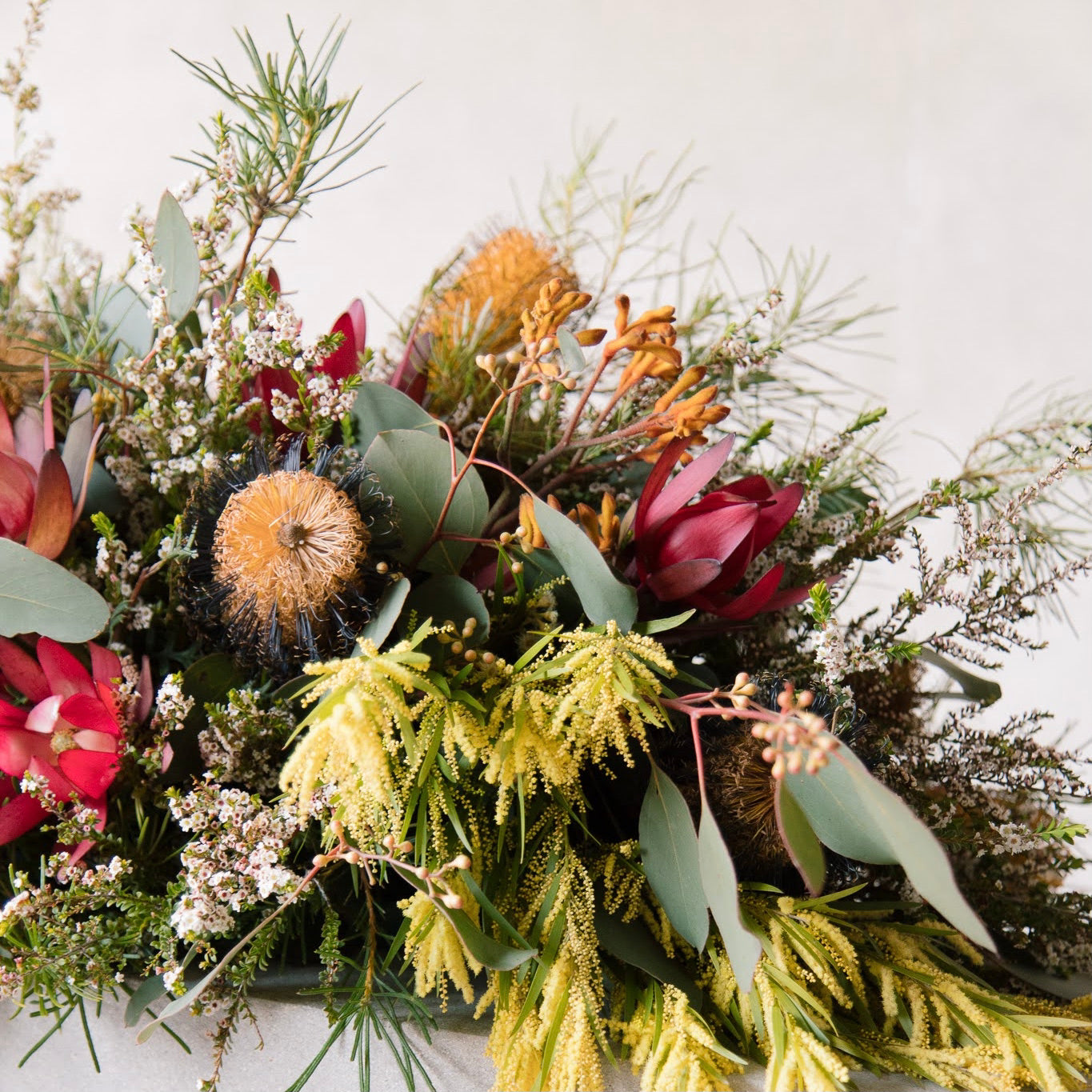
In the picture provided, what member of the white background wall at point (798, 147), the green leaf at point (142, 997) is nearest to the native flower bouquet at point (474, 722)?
the green leaf at point (142, 997)

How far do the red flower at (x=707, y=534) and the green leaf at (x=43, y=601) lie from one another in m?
0.27

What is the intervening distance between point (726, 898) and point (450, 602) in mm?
193

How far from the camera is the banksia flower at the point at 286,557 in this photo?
451 mm

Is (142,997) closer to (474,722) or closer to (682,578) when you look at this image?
(474,722)

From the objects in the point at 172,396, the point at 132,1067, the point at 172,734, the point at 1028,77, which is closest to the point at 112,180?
the point at 172,396

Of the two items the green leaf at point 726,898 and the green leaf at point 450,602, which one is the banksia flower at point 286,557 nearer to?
the green leaf at point 450,602

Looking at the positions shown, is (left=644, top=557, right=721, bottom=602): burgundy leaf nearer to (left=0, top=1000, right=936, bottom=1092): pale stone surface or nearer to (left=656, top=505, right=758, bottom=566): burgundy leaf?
(left=656, top=505, right=758, bottom=566): burgundy leaf

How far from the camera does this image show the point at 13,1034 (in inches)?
20.8

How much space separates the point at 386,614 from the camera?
0.46m

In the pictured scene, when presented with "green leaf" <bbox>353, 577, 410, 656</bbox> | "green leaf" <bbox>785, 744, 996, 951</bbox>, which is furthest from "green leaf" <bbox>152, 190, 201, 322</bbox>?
"green leaf" <bbox>785, 744, 996, 951</bbox>

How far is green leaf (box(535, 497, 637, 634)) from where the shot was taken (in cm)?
44

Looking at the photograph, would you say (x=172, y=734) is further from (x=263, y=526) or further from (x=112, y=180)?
(x=112, y=180)

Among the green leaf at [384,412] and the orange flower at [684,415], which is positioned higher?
the orange flower at [684,415]

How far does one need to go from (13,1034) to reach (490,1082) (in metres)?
0.27
